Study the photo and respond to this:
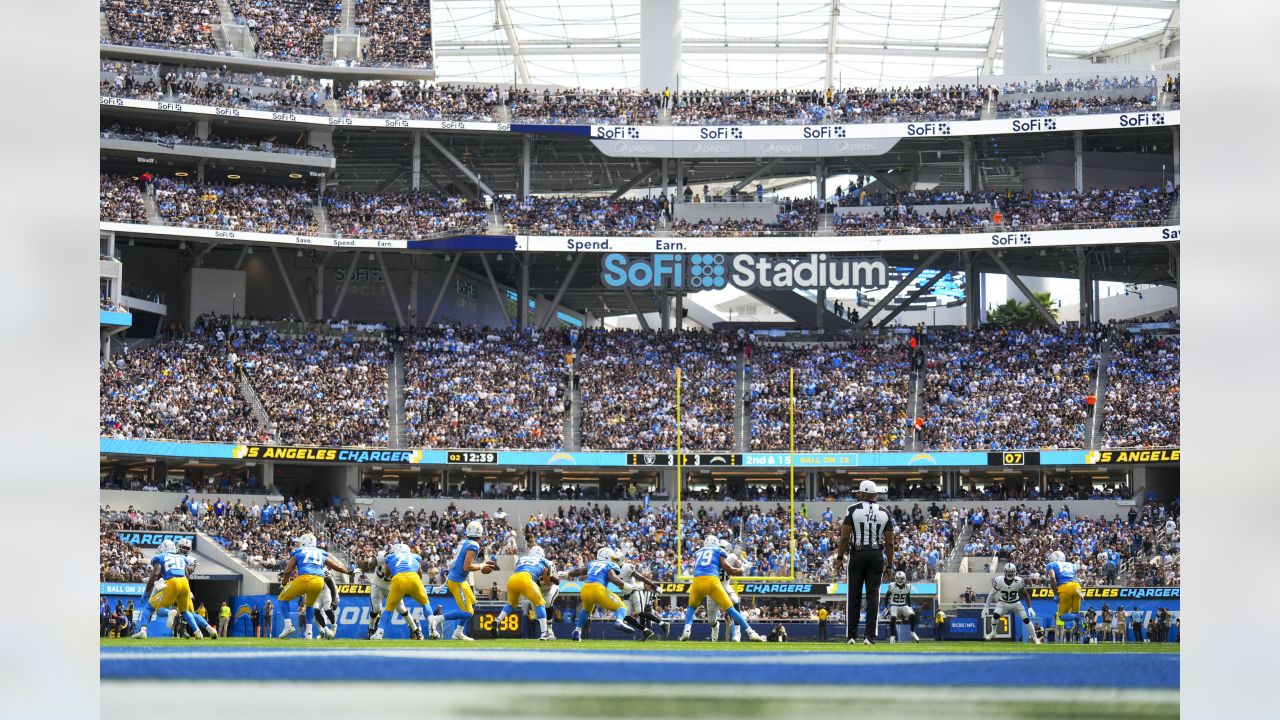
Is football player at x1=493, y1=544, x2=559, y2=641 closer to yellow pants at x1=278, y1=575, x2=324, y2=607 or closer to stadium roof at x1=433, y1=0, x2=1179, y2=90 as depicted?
yellow pants at x1=278, y1=575, x2=324, y2=607

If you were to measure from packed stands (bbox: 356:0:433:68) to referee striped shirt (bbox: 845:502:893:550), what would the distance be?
43.7 metres

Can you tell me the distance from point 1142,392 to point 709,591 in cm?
3085

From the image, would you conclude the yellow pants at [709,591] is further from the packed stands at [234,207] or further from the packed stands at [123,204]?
the packed stands at [123,204]

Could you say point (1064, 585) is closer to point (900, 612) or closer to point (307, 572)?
point (900, 612)

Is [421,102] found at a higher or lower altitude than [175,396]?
higher

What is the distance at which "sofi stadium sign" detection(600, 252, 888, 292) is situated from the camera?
4794 centimetres

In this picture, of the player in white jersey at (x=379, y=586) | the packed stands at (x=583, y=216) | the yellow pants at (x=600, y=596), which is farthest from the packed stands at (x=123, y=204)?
the yellow pants at (x=600, y=596)

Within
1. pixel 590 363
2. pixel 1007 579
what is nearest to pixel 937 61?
pixel 590 363

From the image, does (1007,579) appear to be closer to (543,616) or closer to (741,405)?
(543,616)

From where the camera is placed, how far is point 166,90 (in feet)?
160

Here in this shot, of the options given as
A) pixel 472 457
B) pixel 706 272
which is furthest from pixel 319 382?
pixel 706 272

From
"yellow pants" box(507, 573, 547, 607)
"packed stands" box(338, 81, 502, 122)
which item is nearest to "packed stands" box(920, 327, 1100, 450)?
"packed stands" box(338, 81, 502, 122)

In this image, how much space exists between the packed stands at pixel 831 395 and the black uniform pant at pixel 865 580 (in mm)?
29504

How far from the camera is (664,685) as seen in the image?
623 centimetres
